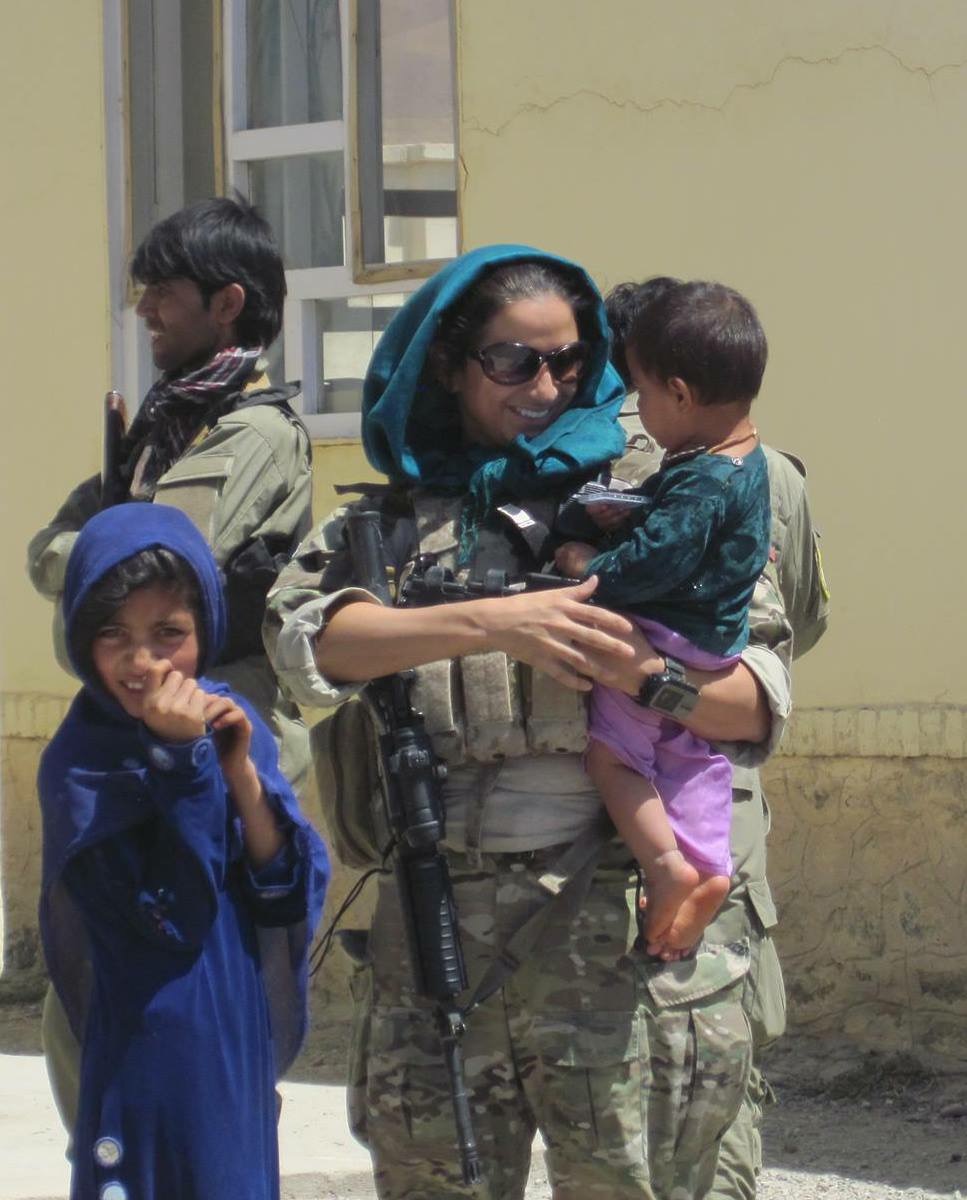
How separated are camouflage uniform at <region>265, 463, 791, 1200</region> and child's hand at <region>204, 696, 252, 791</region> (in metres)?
0.21

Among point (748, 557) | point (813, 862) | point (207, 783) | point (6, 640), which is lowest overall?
point (813, 862)

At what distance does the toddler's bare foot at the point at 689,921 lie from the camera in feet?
8.84

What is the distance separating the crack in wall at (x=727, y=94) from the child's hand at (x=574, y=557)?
2685 millimetres

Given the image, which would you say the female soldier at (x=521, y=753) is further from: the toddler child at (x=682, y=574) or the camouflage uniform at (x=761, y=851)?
the camouflage uniform at (x=761, y=851)

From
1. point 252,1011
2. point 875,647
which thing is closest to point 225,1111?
point 252,1011

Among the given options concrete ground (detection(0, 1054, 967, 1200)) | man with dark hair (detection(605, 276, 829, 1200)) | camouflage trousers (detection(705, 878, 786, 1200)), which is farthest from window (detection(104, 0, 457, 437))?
camouflage trousers (detection(705, 878, 786, 1200))

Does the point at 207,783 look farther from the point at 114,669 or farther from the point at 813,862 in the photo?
the point at 813,862

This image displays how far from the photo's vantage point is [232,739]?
2.58m

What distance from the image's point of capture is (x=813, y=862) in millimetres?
5277

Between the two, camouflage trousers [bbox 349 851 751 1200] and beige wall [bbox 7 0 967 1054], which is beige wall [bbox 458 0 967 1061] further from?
camouflage trousers [bbox 349 851 751 1200]

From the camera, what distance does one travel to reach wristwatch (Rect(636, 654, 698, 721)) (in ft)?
8.68

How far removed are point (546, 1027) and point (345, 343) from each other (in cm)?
368

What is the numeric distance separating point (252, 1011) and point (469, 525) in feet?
2.39

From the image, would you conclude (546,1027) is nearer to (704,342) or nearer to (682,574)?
(682,574)
